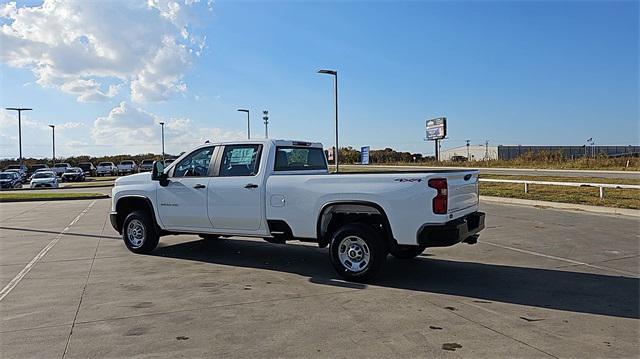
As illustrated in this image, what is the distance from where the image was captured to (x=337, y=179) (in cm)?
682

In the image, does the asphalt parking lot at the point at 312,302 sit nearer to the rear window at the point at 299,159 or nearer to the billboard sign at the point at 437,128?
the rear window at the point at 299,159

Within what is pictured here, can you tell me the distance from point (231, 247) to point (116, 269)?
2520 millimetres

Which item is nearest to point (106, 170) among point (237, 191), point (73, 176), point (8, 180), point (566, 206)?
point (73, 176)

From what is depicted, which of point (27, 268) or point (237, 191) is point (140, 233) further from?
point (237, 191)

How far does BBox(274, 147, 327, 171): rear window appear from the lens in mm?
8086

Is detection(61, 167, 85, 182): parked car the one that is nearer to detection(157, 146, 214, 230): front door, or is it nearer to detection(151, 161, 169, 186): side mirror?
detection(151, 161, 169, 186): side mirror

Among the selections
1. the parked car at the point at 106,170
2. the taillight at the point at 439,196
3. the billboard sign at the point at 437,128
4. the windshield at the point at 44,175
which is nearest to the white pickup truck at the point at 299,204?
the taillight at the point at 439,196

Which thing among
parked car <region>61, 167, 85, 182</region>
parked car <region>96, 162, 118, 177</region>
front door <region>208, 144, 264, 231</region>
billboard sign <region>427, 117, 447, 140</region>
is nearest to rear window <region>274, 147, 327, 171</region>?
front door <region>208, 144, 264, 231</region>

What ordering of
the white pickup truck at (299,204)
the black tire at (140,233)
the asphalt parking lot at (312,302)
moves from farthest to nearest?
the black tire at (140,233), the white pickup truck at (299,204), the asphalt parking lot at (312,302)

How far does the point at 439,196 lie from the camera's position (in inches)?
245

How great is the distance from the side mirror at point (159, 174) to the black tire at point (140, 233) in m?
0.79

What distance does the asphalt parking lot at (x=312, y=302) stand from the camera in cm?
454

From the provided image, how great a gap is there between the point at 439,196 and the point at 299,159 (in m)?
2.94

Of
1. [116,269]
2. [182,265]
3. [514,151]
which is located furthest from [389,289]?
[514,151]
